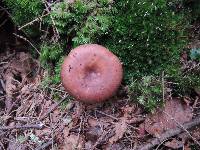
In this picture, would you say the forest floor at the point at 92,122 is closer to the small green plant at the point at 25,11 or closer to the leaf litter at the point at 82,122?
the leaf litter at the point at 82,122

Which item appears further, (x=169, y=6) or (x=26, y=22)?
(x=26, y=22)

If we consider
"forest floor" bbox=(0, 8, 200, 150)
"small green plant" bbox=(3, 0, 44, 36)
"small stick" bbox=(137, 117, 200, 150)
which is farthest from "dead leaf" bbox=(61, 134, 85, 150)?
"small green plant" bbox=(3, 0, 44, 36)

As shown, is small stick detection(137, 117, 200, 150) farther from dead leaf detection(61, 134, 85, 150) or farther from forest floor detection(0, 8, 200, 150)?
dead leaf detection(61, 134, 85, 150)

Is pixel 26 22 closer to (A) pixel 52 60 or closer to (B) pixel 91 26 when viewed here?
(A) pixel 52 60

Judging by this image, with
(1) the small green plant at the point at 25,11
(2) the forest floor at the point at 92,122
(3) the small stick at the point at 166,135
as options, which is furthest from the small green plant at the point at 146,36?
(1) the small green plant at the point at 25,11

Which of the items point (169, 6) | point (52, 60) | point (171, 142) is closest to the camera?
point (171, 142)

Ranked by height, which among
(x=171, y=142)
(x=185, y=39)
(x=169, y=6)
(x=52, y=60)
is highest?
(x=169, y=6)

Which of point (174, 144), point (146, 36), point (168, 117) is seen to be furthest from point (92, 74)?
point (174, 144)

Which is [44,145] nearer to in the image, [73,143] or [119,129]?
[73,143]

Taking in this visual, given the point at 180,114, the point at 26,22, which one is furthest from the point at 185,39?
the point at 26,22
